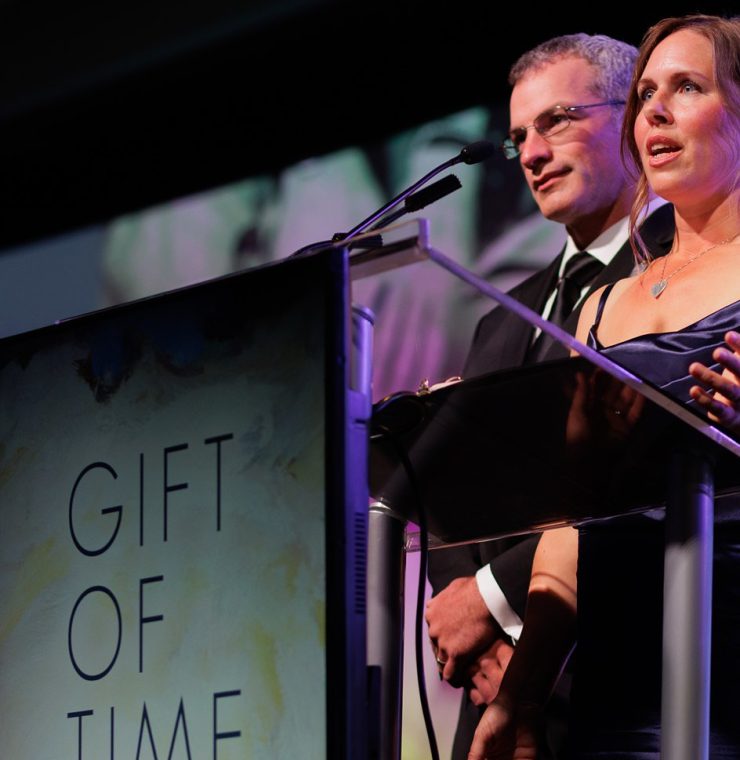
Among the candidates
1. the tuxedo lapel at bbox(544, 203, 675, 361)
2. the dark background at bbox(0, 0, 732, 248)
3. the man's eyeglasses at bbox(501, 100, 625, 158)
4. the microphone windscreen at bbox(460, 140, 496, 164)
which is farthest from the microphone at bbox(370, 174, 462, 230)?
the dark background at bbox(0, 0, 732, 248)

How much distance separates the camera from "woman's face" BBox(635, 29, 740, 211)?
1.64 meters

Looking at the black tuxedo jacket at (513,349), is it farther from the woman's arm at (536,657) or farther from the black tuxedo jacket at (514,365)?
the woman's arm at (536,657)

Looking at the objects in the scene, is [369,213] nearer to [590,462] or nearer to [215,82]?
[215,82]

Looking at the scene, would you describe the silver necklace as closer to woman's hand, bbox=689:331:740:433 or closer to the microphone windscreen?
the microphone windscreen

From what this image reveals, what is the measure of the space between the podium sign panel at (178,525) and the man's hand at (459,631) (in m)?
1.16

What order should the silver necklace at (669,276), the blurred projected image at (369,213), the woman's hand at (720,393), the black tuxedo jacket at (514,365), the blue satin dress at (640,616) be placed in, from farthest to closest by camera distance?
1. the blurred projected image at (369,213)
2. the black tuxedo jacket at (514,365)
3. the silver necklace at (669,276)
4. the blue satin dress at (640,616)
5. the woman's hand at (720,393)

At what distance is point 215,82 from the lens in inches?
137

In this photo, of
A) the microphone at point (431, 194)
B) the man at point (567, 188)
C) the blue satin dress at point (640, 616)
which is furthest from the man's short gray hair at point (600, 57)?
the blue satin dress at point (640, 616)

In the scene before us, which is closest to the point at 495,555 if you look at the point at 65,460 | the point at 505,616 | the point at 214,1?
the point at 505,616

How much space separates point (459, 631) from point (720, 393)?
3.49ft

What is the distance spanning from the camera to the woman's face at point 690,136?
1643 mm

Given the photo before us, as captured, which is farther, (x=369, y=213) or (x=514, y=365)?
(x=369, y=213)

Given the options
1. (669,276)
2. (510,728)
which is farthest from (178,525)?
(669,276)

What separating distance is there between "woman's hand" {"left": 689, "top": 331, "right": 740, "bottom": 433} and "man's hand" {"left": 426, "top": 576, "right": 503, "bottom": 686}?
1.00 metres
